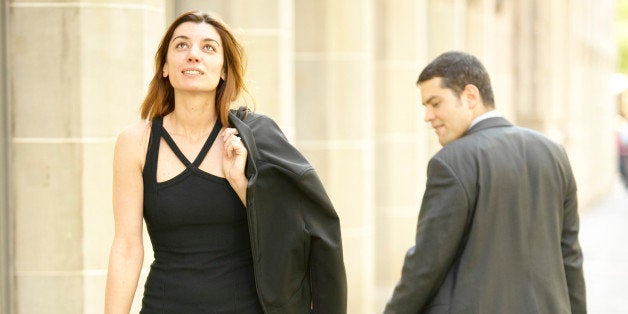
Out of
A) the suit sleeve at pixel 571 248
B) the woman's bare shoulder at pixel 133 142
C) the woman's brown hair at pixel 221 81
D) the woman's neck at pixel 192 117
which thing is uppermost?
the woman's brown hair at pixel 221 81

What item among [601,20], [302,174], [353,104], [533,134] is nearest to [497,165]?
[533,134]

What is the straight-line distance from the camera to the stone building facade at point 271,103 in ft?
22.4

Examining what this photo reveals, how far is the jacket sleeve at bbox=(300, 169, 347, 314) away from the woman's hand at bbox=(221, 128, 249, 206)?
8.5 inches

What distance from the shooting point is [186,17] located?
4.19m

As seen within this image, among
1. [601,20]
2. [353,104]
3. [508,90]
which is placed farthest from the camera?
[601,20]

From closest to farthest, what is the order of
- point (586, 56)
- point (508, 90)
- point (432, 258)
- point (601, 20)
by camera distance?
point (432, 258) < point (508, 90) < point (586, 56) < point (601, 20)

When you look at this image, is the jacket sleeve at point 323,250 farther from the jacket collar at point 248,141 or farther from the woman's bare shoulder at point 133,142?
the woman's bare shoulder at point 133,142

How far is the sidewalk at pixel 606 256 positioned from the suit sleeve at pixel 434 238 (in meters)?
8.18

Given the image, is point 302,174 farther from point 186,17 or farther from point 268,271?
point 186,17

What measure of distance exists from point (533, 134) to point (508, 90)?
1381 cm

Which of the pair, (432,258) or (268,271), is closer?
(268,271)

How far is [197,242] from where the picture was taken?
159 inches

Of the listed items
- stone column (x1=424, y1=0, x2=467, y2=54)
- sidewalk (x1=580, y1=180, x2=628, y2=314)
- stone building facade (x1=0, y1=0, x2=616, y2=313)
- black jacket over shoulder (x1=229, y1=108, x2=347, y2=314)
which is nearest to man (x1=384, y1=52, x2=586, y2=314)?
black jacket over shoulder (x1=229, y1=108, x2=347, y2=314)

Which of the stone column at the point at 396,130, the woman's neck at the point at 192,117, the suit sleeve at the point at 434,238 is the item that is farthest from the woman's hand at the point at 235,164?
the stone column at the point at 396,130
